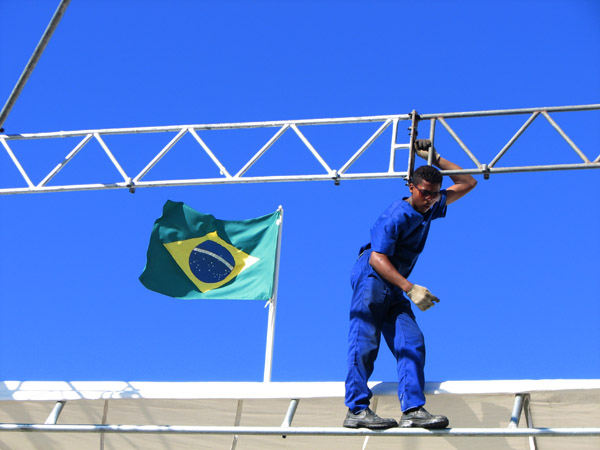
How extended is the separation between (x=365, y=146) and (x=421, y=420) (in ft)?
13.4

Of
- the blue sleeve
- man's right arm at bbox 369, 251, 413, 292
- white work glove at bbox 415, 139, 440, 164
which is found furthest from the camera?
white work glove at bbox 415, 139, 440, 164

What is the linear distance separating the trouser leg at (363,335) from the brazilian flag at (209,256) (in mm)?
4680

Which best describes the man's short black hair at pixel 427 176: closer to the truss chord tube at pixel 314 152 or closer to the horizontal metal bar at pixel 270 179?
the horizontal metal bar at pixel 270 179

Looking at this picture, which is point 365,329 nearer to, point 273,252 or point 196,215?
point 273,252

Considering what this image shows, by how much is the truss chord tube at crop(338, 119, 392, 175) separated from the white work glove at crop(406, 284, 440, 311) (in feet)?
11.4

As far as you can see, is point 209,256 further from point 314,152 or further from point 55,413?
point 55,413

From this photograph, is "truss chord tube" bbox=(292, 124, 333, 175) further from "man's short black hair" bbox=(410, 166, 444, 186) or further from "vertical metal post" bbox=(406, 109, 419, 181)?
"man's short black hair" bbox=(410, 166, 444, 186)

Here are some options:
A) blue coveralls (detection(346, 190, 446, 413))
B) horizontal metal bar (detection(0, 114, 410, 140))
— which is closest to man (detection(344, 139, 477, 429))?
blue coveralls (detection(346, 190, 446, 413))

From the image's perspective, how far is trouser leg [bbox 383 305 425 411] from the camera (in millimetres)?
6195

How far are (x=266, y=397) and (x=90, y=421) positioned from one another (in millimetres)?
1483

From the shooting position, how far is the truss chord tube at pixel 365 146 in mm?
9539

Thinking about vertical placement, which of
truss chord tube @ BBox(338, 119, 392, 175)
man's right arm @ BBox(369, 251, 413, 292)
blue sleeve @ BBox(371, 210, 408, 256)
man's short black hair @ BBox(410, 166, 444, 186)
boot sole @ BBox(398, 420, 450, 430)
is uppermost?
truss chord tube @ BBox(338, 119, 392, 175)

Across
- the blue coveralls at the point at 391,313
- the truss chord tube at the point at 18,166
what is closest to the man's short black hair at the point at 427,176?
the blue coveralls at the point at 391,313

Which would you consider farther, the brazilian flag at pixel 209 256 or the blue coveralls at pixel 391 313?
the brazilian flag at pixel 209 256
